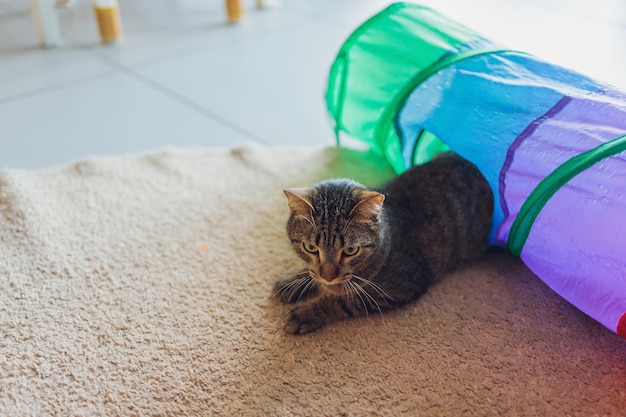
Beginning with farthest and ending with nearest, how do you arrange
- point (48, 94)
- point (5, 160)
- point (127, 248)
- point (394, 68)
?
point (48, 94)
point (5, 160)
point (394, 68)
point (127, 248)

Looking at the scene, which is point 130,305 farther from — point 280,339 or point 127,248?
point 280,339

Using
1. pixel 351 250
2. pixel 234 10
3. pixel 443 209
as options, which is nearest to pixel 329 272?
pixel 351 250

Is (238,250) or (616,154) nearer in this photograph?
(616,154)

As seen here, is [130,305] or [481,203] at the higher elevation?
[481,203]

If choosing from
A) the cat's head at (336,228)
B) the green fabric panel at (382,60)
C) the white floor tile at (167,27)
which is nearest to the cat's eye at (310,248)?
the cat's head at (336,228)

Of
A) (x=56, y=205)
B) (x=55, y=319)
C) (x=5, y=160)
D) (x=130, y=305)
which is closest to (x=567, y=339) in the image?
(x=130, y=305)

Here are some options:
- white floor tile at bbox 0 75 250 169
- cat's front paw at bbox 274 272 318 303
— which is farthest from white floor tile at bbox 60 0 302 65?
cat's front paw at bbox 274 272 318 303

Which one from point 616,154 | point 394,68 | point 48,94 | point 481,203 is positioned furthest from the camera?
point 48,94

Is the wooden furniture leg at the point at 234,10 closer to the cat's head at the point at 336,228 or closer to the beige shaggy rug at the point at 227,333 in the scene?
the beige shaggy rug at the point at 227,333

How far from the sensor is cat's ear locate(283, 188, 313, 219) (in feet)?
Result: 3.49

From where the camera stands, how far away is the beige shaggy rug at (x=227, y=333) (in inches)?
41.2

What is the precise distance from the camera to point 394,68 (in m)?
1.50

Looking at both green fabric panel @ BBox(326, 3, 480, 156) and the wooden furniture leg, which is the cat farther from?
the wooden furniture leg

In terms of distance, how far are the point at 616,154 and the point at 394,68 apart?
2.09 ft
